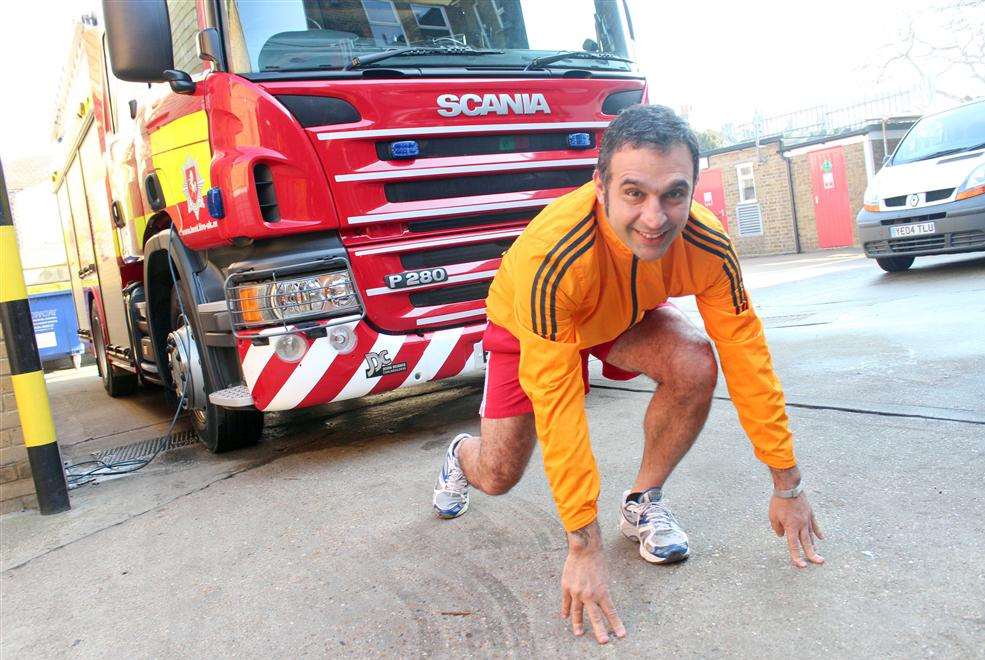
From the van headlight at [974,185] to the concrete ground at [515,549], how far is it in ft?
12.2

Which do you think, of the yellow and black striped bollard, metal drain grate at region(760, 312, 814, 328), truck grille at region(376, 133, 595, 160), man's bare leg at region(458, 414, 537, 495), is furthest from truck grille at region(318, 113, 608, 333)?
metal drain grate at region(760, 312, 814, 328)

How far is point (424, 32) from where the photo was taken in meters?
4.22

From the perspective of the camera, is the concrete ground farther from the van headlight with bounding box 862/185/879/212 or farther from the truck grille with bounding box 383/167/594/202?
the van headlight with bounding box 862/185/879/212

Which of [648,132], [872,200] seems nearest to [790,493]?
[648,132]

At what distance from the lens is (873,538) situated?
239cm

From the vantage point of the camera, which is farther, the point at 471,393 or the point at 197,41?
the point at 471,393

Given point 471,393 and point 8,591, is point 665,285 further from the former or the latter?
point 471,393

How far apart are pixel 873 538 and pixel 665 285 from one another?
3.25 ft

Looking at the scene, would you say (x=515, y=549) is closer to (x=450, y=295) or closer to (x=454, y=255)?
(x=450, y=295)

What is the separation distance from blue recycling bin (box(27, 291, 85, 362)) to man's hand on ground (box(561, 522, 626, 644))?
14126mm

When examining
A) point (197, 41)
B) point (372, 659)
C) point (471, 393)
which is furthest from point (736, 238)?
point (372, 659)

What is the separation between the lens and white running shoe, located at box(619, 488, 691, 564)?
2414 millimetres

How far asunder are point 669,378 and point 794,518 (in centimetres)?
54

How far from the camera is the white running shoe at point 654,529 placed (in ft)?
7.92
